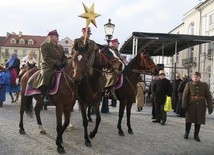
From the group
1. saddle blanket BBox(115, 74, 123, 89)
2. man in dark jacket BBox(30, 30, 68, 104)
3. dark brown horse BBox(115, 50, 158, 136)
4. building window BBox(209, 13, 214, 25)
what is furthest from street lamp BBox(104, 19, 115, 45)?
building window BBox(209, 13, 214, 25)

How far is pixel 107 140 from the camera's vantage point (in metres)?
9.34

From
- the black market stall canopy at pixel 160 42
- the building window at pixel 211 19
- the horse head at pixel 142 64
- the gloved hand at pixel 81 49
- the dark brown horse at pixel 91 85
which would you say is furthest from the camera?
the building window at pixel 211 19

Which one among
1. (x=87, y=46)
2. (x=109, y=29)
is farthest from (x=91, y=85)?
(x=109, y=29)

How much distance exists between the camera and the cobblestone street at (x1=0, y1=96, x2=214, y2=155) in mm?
8164

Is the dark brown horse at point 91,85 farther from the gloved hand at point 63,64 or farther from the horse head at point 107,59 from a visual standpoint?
the gloved hand at point 63,64

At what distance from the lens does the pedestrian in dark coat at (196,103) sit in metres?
10.4

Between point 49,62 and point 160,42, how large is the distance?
1208 centimetres

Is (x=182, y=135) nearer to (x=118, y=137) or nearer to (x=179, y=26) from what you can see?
(x=118, y=137)

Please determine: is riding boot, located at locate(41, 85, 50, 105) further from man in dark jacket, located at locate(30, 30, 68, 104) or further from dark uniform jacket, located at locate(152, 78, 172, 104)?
dark uniform jacket, located at locate(152, 78, 172, 104)

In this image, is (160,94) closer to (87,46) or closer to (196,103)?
(196,103)

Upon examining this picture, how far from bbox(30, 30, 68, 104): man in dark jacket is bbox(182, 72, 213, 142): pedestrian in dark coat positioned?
397 centimetres

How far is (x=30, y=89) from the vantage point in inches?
364

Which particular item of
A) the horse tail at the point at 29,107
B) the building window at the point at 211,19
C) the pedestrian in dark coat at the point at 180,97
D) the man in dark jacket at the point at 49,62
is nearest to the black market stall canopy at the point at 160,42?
the pedestrian in dark coat at the point at 180,97

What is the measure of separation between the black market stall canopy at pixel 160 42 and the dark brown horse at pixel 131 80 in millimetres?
4861
